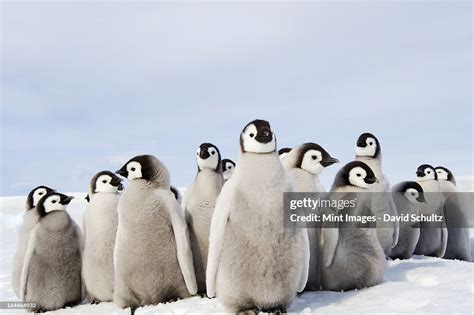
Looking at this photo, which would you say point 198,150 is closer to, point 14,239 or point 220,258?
point 220,258

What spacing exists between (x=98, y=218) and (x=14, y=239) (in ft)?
26.7

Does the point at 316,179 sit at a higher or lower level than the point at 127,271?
higher

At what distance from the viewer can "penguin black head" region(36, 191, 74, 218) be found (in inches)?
210

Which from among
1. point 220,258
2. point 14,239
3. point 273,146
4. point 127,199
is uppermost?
point 273,146

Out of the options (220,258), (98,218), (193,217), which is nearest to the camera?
(220,258)

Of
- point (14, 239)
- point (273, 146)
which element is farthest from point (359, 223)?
point (14, 239)

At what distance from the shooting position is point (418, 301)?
3.78 metres

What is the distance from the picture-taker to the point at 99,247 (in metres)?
4.90

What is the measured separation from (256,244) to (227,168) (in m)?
3.14

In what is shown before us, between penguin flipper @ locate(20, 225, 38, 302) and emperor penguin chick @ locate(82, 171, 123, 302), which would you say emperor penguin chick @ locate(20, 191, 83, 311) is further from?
emperor penguin chick @ locate(82, 171, 123, 302)

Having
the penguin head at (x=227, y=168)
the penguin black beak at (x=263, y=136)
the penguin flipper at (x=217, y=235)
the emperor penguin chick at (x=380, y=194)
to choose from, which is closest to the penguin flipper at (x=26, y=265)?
the penguin flipper at (x=217, y=235)

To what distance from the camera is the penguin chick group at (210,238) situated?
12.0ft

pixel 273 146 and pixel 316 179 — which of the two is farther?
pixel 316 179

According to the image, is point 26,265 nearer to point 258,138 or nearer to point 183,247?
point 183,247
